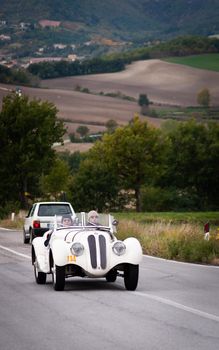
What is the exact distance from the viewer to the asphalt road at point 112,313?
10.8m

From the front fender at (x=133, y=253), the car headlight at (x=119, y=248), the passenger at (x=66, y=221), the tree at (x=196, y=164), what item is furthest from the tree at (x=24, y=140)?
the car headlight at (x=119, y=248)

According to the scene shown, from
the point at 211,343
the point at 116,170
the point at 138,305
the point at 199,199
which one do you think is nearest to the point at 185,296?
the point at 138,305

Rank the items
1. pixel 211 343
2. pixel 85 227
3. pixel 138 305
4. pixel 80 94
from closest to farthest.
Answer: pixel 211 343 < pixel 138 305 < pixel 85 227 < pixel 80 94

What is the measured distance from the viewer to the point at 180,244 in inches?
1062

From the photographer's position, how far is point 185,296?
16.2m

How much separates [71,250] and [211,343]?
609cm

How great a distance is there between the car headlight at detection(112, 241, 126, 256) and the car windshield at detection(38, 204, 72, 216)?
1991 cm

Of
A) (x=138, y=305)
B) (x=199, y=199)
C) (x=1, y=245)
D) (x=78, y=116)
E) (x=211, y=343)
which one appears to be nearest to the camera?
(x=211, y=343)

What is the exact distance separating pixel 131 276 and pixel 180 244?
10173 millimetres

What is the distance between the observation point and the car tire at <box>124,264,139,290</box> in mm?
16859

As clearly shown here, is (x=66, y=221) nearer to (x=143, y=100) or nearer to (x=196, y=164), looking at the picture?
(x=196, y=164)

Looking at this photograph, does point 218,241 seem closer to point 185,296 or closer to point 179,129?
point 185,296

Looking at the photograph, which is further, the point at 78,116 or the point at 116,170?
the point at 78,116

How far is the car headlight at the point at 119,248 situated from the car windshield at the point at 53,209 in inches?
784
